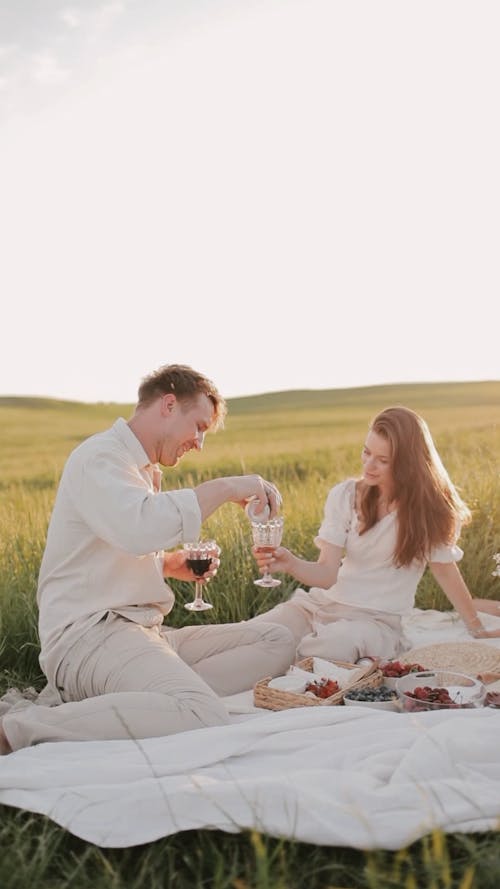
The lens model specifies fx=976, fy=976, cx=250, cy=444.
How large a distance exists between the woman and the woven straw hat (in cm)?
17

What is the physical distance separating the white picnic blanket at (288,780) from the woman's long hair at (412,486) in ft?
4.70

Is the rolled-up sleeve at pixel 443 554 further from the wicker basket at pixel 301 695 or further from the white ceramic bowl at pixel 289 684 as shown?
the white ceramic bowl at pixel 289 684

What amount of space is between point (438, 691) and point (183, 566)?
4.23ft

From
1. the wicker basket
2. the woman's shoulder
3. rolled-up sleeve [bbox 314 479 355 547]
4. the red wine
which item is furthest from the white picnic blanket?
the woman's shoulder

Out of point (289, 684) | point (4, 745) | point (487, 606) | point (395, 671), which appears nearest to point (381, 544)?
point (395, 671)

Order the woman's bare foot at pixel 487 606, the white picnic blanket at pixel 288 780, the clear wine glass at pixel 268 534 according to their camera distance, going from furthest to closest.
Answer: the woman's bare foot at pixel 487 606, the clear wine glass at pixel 268 534, the white picnic blanket at pixel 288 780

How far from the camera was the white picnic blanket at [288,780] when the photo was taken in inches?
108

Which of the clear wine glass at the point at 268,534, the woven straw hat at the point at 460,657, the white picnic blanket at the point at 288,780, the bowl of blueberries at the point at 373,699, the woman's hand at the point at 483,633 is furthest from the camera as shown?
the woman's hand at the point at 483,633

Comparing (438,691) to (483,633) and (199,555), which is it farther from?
Result: (483,633)

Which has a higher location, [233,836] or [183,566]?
[183,566]

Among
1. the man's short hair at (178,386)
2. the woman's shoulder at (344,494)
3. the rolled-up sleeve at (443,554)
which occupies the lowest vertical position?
the rolled-up sleeve at (443,554)

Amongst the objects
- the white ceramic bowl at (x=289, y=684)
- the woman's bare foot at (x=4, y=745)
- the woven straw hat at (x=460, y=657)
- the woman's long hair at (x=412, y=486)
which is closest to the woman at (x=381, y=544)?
the woman's long hair at (x=412, y=486)

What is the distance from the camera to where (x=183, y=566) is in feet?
14.8

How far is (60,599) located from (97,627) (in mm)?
195
